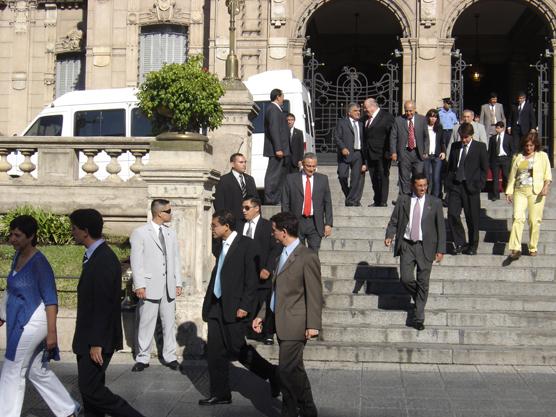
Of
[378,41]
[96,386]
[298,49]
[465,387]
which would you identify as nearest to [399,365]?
[465,387]

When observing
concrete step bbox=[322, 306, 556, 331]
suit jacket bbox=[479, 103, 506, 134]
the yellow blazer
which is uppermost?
suit jacket bbox=[479, 103, 506, 134]

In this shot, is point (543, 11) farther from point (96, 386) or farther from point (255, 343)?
point (96, 386)

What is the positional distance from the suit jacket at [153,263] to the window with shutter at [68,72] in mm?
17896

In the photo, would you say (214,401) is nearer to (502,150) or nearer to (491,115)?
(502,150)

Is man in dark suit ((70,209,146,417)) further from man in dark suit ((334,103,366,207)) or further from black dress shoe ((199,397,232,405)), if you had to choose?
man in dark suit ((334,103,366,207))

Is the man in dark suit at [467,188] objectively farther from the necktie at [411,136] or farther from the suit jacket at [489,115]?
the suit jacket at [489,115]

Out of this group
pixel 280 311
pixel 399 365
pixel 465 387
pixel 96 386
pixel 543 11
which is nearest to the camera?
pixel 96 386

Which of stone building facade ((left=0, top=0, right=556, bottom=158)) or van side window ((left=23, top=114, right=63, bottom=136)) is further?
stone building facade ((left=0, top=0, right=556, bottom=158))

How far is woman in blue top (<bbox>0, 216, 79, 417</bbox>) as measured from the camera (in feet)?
22.8

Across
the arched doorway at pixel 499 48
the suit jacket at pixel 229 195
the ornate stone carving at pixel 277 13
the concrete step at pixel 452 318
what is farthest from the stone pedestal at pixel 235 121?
the arched doorway at pixel 499 48

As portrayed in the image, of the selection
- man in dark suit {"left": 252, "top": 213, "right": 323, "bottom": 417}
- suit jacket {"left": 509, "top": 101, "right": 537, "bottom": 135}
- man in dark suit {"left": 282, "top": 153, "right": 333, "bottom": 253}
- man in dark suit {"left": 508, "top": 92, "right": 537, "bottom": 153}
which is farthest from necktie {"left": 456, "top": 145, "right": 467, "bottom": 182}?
man in dark suit {"left": 252, "top": 213, "right": 323, "bottom": 417}

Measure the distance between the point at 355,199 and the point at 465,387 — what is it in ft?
19.3

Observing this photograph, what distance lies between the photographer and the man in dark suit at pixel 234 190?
37.5ft

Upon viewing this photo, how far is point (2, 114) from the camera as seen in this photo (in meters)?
26.5
